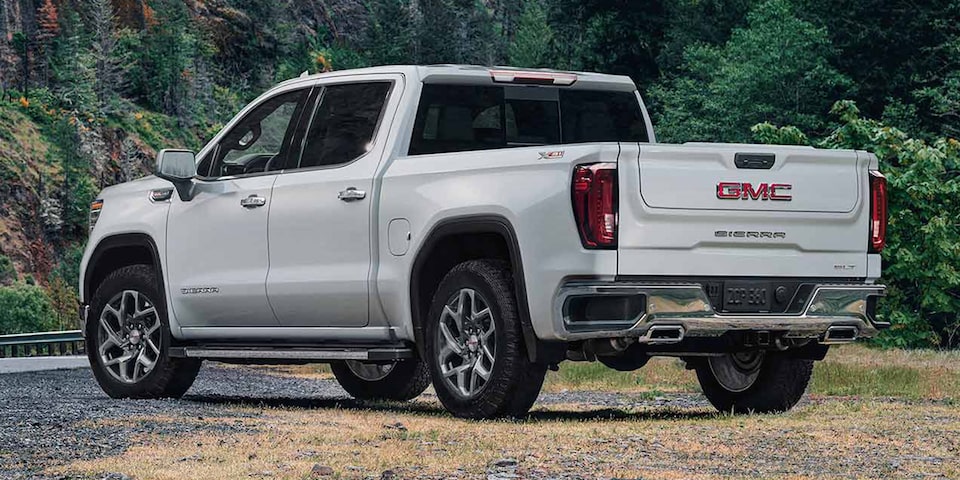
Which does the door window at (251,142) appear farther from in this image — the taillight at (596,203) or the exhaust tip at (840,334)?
the exhaust tip at (840,334)

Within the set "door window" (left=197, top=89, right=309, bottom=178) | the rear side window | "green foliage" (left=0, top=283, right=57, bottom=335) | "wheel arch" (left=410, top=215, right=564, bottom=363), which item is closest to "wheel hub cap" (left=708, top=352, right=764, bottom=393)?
the rear side window

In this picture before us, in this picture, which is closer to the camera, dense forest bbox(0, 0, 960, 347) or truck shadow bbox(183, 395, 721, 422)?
truck shadow bbox(183, 395, 721, 422)

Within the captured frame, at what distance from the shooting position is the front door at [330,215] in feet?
35.5

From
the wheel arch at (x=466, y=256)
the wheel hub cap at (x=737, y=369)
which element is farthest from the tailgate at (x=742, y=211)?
the wheel hub cap at (x=737, y=369)

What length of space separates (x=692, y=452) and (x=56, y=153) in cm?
7859

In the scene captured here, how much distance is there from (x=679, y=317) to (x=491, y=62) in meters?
A: 107

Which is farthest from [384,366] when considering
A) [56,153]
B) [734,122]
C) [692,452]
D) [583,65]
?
[56,153]

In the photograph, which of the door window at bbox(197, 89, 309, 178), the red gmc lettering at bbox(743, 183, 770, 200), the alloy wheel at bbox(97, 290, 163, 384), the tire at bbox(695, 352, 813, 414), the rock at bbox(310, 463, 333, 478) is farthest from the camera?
the alloy wheel at bbox(97, 290, 163, 384)

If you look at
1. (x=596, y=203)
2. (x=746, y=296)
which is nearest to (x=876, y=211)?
(x=746, y=296)

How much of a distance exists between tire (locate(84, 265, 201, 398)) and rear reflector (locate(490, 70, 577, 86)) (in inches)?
121

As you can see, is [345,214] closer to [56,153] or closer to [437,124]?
[437,124]

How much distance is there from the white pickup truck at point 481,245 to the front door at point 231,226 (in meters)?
0.02

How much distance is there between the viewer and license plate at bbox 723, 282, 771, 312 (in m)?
9.80

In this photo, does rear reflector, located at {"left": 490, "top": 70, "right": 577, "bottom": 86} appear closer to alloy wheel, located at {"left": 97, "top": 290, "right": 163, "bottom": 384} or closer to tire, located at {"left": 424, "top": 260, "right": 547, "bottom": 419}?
tire, located at {"left": 424, "top": 260, "right": 547, "bottom": 419}
